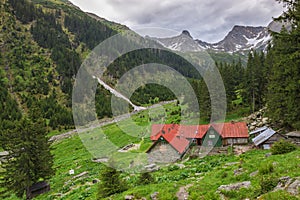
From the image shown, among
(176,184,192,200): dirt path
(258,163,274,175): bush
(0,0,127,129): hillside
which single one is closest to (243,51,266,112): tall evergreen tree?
(258,163,274,175): bush

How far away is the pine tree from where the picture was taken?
95.1 feet

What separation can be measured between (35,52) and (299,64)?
153m

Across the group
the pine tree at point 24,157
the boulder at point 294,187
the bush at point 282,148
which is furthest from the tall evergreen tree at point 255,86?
the boulder at point 294,187

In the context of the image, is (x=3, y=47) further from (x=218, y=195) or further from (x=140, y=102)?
(x=218, y=195)

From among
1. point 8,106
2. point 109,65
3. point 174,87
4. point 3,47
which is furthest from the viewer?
point 109,65

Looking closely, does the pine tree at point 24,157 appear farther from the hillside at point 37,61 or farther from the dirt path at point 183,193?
the hillside at point 37,61

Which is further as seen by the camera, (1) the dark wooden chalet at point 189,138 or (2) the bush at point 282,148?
(1) the dark wooden chalet at point 189,138

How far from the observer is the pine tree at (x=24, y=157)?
95.1 ft

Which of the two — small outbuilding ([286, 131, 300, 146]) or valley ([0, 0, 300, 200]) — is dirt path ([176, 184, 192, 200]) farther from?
small outbuilding ([286, 131, 300, 146])

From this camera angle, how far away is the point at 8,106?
333ft

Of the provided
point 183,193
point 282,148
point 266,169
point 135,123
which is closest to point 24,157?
point 183,193

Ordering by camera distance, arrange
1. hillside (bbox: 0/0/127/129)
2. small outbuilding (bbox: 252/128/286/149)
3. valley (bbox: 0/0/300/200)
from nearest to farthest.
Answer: valley (bbox: 0/0/300/200)
small outbuilding (bbox: 252/128/286/149)
hillside (bbox: 0/0/127/129)

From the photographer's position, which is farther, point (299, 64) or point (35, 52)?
point (35, 52)

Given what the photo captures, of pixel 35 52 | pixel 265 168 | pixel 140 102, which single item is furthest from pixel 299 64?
pixel 35 52
